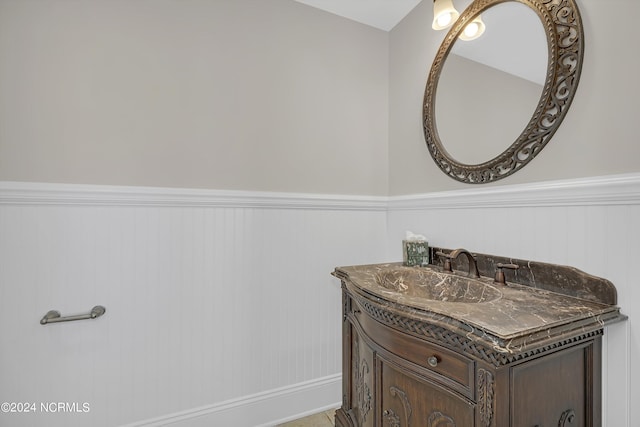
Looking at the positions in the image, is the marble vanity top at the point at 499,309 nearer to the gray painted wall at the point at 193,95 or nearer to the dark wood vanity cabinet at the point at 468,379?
the dark wood vanity cabinet at the point at 468,379

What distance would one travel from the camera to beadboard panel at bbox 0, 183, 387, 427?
1231 mm

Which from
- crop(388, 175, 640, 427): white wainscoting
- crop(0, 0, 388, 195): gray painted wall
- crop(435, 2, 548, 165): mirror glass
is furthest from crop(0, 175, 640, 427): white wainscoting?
crop(435, 2, 548, 165): mirror glass

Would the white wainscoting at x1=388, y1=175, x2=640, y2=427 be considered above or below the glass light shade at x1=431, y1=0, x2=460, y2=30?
below

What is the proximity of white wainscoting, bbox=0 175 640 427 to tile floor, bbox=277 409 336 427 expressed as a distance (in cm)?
4

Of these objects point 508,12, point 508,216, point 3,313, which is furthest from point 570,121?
point 3,313

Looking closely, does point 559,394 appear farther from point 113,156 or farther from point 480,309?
point 113,156

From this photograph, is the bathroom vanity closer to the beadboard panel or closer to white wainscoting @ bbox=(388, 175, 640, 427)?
white wainscoting @ bbox=(388, 175, 640, 427)

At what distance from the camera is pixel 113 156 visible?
1.34m

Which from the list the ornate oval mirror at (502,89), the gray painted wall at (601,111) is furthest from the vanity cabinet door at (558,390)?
the ornate oval mirror at (502,89)

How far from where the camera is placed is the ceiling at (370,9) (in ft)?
5.65

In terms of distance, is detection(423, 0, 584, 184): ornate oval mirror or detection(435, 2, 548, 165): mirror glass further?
detection(435, 2, 548, 165): mirror glass

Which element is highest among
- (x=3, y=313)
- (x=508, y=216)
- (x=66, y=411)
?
(x=508, y=216)

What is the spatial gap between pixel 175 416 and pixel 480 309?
1.52 metres

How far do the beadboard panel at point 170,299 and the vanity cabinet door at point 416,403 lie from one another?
79 centimetres
